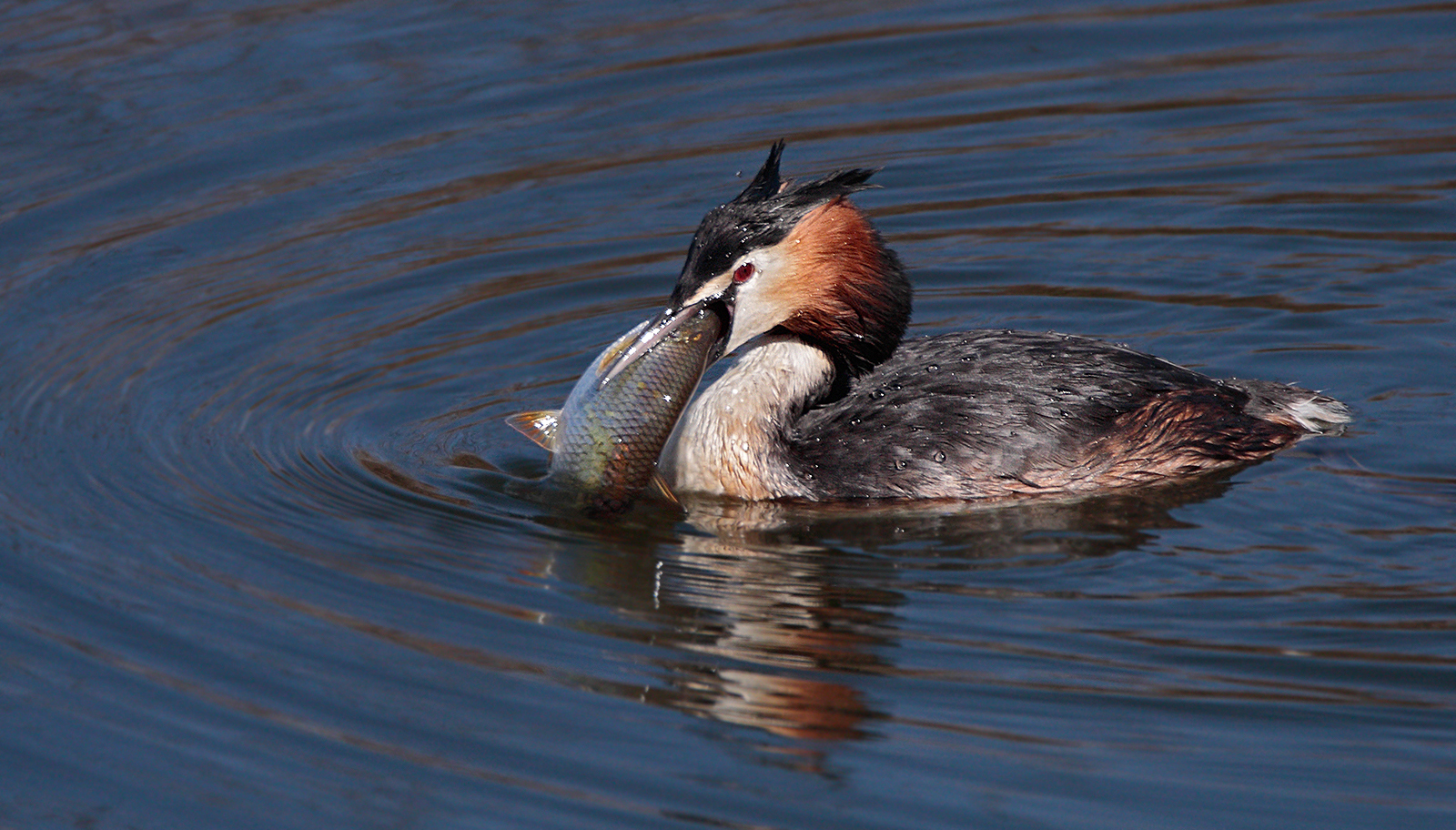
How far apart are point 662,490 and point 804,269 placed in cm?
103

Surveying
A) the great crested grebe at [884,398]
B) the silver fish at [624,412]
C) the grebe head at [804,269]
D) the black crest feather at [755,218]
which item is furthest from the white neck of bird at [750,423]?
the black crest feather at [755,218]

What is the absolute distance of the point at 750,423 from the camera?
7027 millimetres

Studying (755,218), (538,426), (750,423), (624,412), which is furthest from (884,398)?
(538,426)

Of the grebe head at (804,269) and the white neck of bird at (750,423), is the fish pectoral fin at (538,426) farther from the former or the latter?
the grebe head at (804,269)

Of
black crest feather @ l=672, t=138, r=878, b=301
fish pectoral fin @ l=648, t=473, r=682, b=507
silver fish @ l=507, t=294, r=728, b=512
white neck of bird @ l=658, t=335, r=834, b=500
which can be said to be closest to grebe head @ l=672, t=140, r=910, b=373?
black crest feather @ l=672, t=138, r=878, b=301

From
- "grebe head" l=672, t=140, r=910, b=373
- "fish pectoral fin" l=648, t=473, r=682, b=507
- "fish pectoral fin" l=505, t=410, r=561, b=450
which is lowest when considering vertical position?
"fish pectoral fin" l=648, t=473, r=682, b=507

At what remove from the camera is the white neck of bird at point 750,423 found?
7.00m

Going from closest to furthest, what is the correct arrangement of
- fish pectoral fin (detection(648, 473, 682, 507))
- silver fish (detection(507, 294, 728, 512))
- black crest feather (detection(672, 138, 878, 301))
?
silver fish (detection(507, 294, 728, 512)) → black crest feather (detection(672, 138, 878, 301)) → fish pectoral fin (detection(648, 473, 682, 507))

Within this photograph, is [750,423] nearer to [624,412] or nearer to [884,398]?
[884,398]

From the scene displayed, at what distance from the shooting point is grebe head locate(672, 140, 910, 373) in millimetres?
6852

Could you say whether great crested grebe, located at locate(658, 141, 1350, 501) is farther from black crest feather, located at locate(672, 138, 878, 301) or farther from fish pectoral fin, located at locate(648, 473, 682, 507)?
fish pectoral fin, located at locate(648, 473, 682, 507)

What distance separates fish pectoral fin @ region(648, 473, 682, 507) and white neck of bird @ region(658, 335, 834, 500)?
0.15 m

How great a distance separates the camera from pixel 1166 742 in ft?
16.4

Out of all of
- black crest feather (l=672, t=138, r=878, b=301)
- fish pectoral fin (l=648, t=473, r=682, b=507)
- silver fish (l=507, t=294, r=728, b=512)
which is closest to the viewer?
silver fish (l=507, t=294, r=728, b=512)
